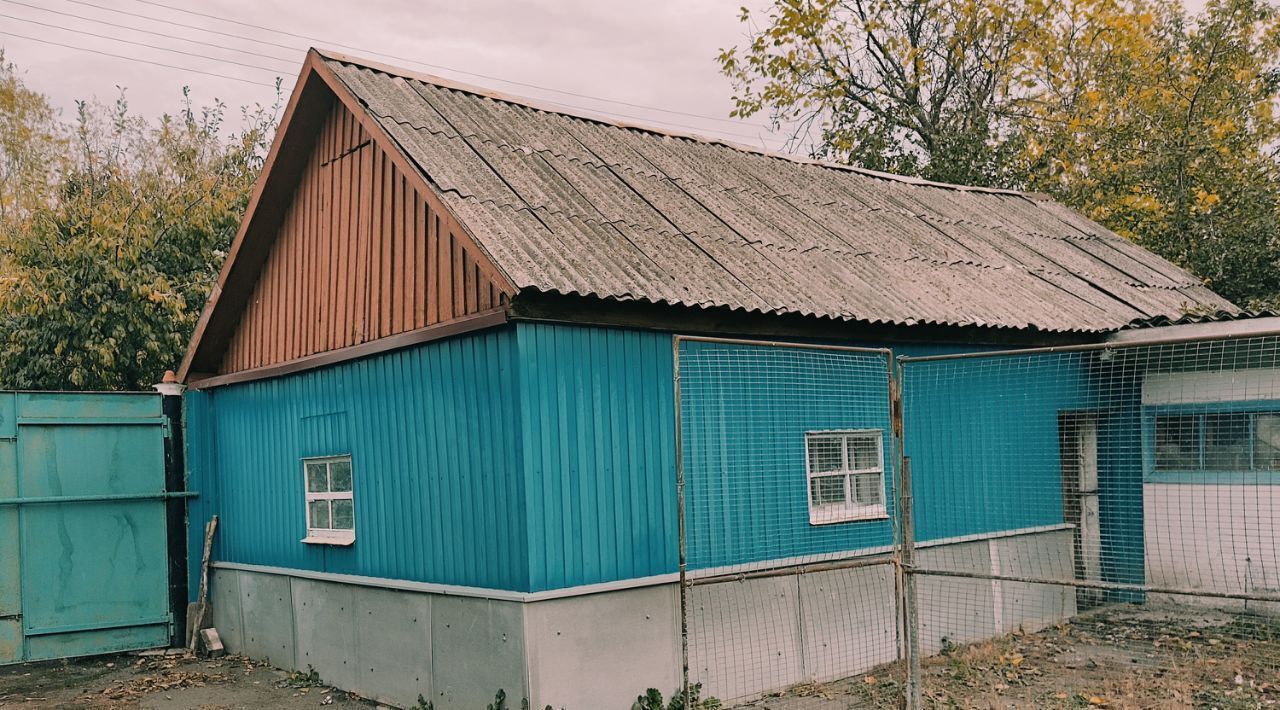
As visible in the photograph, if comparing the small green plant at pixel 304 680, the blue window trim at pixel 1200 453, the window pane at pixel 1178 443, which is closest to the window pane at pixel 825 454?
the blue window trim at pixel 1200 453

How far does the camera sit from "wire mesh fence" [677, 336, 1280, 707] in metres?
8.80

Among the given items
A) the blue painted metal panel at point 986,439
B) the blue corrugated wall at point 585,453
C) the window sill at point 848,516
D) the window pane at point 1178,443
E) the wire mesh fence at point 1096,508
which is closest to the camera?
the blue corrugated wall at point 585,453

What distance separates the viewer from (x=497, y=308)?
8.01 m

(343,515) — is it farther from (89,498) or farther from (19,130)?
(19,130)

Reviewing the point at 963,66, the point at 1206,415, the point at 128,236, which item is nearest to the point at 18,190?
the point at 128,236

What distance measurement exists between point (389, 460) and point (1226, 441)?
939 centimetres

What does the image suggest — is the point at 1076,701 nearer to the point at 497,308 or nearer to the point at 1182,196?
the point at 497,308

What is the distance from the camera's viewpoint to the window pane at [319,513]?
428 inches

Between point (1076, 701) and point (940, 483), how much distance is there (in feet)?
9.37

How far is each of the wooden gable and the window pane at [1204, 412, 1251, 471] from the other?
8.83 meters

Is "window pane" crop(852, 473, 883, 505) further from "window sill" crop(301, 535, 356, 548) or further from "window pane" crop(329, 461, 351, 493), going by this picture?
"window pane" crop(329, 461, 351, 493)

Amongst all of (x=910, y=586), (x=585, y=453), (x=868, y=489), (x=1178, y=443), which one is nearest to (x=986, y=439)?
(x=868, y=489)

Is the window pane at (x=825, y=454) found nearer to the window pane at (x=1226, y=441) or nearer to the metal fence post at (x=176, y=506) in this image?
the window pane at (x=1226, y=441)

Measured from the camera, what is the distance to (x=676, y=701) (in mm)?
8375
